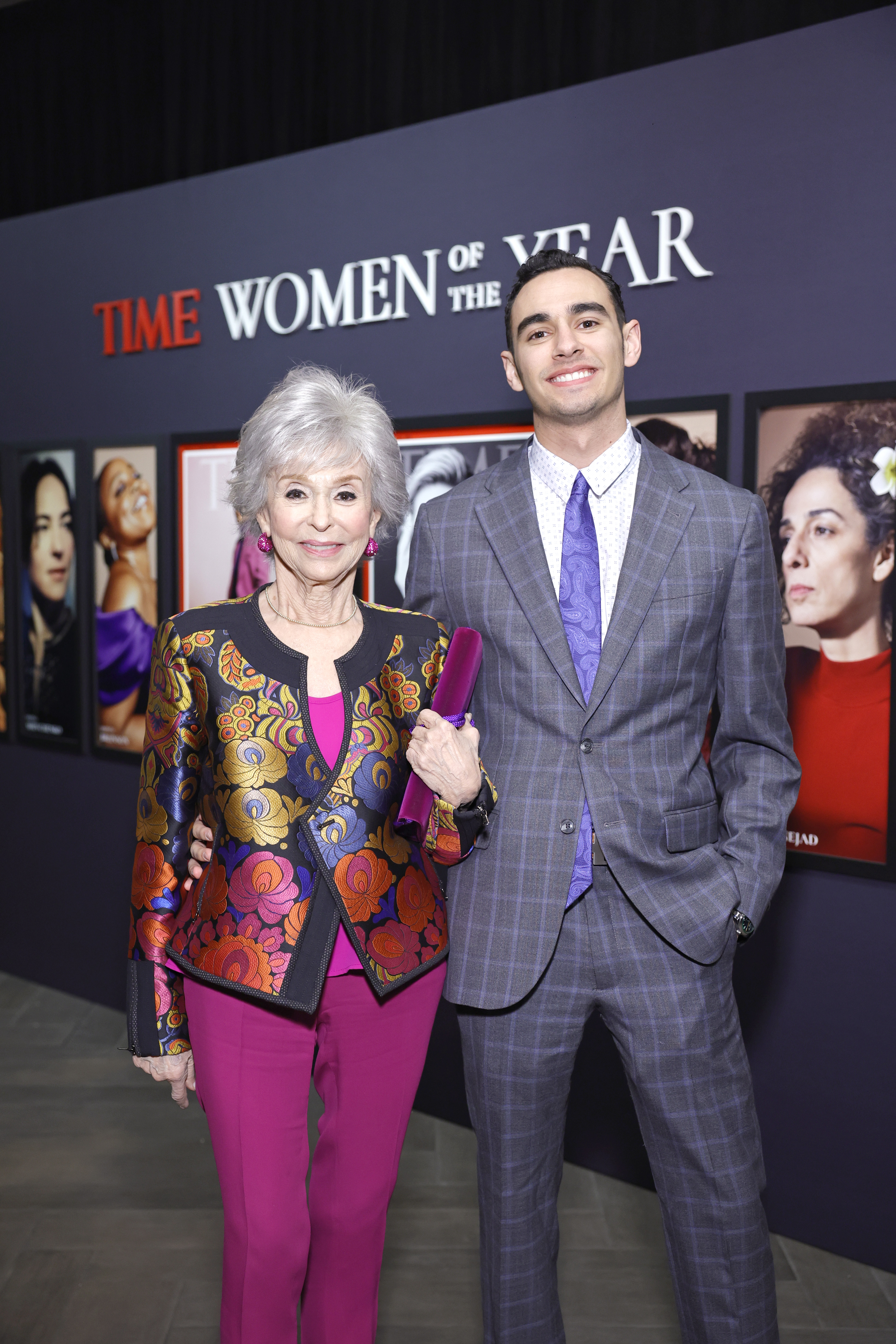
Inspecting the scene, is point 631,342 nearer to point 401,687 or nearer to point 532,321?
point 532,321

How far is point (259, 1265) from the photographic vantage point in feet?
6.40

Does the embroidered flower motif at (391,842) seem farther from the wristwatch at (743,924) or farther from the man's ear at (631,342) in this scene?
the man's ear at (631,342)

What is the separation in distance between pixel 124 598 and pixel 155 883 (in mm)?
2824

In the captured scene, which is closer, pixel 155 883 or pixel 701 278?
pixel 155 883

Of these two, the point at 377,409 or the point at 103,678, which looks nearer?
the point at 377,409

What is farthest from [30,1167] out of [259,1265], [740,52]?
[740,52]

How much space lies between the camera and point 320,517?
1.99 m

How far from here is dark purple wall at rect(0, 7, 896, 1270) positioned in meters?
2.91

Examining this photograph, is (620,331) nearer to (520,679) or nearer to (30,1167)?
(520,679)

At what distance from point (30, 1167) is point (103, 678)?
6.19ft

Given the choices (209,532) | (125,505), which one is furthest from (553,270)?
(125,505)

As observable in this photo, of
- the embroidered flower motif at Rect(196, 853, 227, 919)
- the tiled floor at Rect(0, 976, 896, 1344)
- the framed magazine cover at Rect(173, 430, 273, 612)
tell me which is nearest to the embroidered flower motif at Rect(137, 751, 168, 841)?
the embroidered flower motif at Rect(196, 853, 227, 919)

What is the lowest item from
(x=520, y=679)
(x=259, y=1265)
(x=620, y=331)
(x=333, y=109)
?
(x=259, y=1265)

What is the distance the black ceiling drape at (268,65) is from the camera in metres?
4.50
